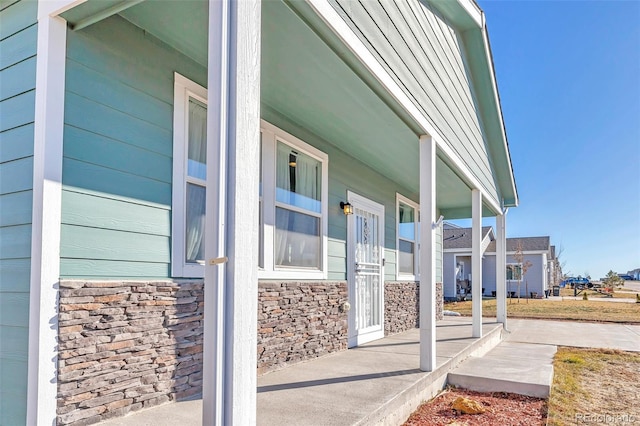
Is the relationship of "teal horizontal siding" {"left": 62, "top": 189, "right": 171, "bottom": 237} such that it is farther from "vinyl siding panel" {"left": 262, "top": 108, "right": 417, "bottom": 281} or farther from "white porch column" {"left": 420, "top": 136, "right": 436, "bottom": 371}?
"white porch column" {"left": 420, "top": 136, "right": 436, "bottom": 371}

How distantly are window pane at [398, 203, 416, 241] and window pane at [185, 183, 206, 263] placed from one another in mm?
5132

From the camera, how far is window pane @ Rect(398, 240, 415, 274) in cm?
804

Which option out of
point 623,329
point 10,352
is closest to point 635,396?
point 10,352

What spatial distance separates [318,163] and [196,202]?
2.20m

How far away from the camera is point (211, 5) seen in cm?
185

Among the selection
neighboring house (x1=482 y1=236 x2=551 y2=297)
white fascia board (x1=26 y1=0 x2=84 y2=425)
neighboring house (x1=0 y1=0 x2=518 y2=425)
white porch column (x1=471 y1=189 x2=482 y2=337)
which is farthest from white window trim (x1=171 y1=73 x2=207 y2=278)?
neighboring house (x1=482 y1=236 x2=551 y2=297)

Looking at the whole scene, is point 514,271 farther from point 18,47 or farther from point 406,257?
point 18,47

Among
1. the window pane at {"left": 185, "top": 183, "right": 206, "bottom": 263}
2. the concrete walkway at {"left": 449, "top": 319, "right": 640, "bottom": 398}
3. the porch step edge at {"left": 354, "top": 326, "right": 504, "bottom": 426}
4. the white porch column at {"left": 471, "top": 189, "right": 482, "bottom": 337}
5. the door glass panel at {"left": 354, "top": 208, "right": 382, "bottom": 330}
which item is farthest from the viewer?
the white porch column at {"left": 471, "top": 189, "right": 482, "bottom": 337}

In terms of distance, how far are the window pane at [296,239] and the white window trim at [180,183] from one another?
1.32 metres

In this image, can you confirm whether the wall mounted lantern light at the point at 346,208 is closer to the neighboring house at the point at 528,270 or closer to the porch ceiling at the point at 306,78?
the porch ceiling at the point at 306,78

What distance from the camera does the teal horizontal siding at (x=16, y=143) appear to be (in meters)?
2.55

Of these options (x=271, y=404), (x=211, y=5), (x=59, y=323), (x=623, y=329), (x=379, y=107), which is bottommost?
(x=623, y=329)

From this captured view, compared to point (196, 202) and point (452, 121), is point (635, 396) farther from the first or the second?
point (196, 202)

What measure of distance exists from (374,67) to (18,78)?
235 centimetres
